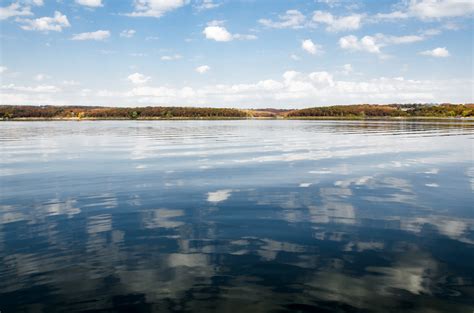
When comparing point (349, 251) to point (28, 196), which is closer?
point (349, 251)

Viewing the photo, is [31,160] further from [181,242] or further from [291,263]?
[291,263]

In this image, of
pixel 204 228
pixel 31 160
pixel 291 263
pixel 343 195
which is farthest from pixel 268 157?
pixel 291 263

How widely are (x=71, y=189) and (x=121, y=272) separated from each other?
496 inches

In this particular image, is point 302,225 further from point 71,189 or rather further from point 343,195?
point 71,189

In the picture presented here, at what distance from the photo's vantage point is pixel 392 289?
902cm

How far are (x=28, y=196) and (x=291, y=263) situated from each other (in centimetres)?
1443

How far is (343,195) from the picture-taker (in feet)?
63.2

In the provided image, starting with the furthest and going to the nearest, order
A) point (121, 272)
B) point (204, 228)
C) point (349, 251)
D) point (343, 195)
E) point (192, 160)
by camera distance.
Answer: point (192, 160), point (343, 195), point (204, 228), point (349, 251), point (121, 272)

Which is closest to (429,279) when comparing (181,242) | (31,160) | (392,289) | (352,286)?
(392,289)

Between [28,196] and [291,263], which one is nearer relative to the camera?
[291,263]

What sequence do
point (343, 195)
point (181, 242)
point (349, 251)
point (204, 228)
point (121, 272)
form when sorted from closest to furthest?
1. point (121, 272)
2. point (349, 251)
3. point (181, 242)
4. point (204, 228)
5. point (343, 195)

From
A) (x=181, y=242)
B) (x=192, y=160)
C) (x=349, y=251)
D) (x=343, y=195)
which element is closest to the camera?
(x=349, y=251)

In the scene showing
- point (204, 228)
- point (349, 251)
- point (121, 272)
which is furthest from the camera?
point (204, 228)

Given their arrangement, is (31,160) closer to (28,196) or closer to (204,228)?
(28,196)
